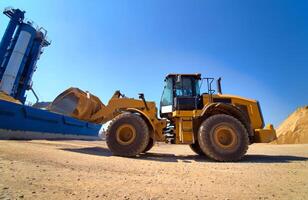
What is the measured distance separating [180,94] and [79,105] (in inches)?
142

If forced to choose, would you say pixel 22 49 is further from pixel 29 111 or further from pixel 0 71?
pixel 29 111

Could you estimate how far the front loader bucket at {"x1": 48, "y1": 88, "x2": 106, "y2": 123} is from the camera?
851cm

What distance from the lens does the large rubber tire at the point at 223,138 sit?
24.1 ft

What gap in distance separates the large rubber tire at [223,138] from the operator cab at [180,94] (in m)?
0.99

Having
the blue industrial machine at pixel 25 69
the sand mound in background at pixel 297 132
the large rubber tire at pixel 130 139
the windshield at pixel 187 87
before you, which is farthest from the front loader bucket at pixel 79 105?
the sand mound in background at pixel 297 132

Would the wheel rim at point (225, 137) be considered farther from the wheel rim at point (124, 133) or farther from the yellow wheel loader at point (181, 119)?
the wheel rim at point (124, 133)

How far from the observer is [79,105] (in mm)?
8562

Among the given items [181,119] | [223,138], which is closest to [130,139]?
[181,119]

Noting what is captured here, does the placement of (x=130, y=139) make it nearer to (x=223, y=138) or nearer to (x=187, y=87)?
(x=187, y=87)

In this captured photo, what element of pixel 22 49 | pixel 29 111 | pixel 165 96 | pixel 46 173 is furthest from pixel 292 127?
pixel 22 49

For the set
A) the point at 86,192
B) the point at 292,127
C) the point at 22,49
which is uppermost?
the point at 22,49

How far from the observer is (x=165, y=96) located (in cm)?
889

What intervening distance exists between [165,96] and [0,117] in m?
7.69

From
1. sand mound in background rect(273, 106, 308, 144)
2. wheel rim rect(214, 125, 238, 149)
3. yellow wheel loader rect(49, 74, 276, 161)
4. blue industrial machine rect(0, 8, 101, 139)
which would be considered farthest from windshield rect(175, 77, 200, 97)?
sand mound in background rect(273, 106, 308, 144)
